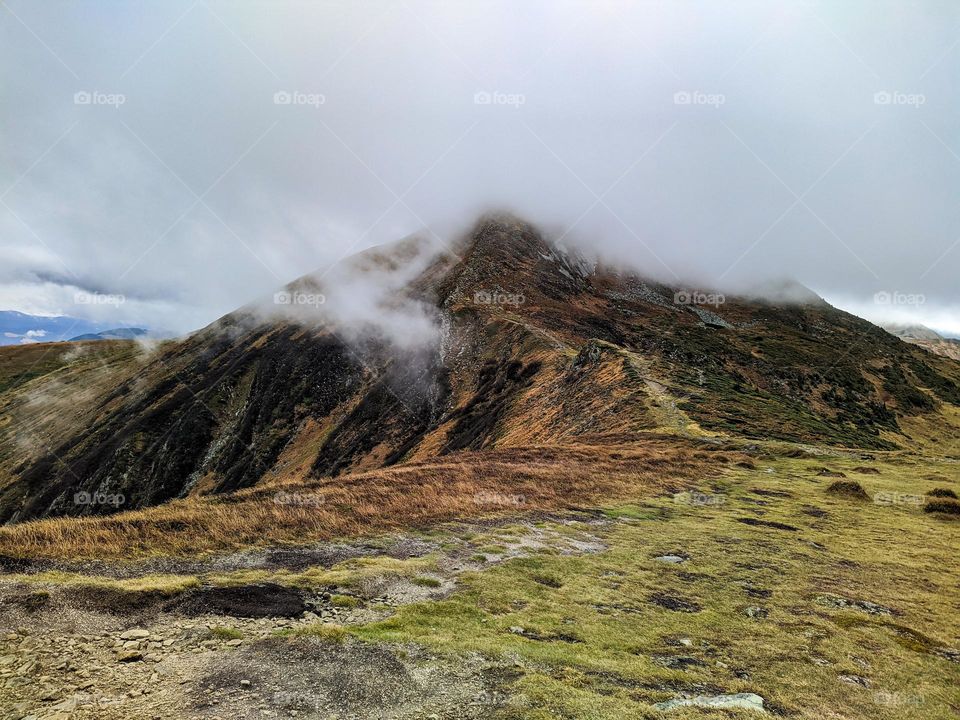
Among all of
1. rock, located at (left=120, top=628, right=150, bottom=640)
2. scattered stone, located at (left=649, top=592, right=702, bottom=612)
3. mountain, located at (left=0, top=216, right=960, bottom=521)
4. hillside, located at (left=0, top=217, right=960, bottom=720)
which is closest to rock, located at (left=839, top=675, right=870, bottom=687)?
hillside, located at (left=0, top=217, right=960, bottom=720)

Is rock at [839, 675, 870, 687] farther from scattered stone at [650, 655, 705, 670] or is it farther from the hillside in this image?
scattered stone at [650, 655, 705, 670]

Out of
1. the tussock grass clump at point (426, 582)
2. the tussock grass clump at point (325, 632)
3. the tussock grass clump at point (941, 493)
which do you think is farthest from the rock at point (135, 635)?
the tussock grass clump at point (941, 493)

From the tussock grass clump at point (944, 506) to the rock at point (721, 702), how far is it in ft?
78.5

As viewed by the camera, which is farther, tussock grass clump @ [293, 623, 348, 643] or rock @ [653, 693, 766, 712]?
tussock grass clump @ [293, 623, 348, 643]

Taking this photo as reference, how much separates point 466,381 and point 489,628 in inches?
2942

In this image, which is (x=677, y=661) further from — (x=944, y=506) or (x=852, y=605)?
(x=944, y=506)

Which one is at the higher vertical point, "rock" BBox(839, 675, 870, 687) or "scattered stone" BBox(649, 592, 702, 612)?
"rock" BBox(839, 675, 870, 687)

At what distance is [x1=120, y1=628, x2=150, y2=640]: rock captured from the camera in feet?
31.5

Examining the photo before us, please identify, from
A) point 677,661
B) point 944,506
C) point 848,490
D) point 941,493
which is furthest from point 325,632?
point 941,493

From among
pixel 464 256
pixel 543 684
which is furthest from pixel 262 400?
pixel 543 684

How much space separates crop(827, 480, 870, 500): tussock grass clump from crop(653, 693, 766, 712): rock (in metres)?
24.0

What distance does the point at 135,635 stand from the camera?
31.7 ft

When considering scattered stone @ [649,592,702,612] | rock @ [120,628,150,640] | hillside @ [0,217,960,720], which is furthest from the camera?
scattered stone @ [649,592,702,612]

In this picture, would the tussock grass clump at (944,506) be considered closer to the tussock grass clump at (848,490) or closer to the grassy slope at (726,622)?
the grassy slope at (726,622)
